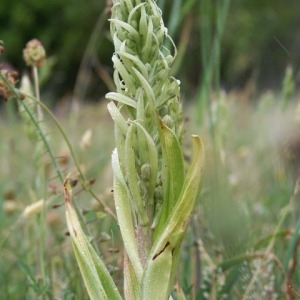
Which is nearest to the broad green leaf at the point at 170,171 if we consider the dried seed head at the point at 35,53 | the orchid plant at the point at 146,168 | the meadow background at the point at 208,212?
the orchid plant at the point at 146,168

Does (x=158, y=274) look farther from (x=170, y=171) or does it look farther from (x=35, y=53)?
(x=35, y=53)

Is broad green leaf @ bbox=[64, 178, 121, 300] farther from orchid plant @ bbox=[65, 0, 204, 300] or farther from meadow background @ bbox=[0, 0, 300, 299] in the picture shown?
meadow background @ bbox=[0, 0, 300, 299]

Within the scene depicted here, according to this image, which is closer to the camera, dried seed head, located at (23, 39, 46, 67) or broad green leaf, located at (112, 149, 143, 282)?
broad green leaf, located at (112, 149, 143, 282)

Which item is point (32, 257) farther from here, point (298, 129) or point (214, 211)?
point (298, 129)

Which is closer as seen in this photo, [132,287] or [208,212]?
[132,287]

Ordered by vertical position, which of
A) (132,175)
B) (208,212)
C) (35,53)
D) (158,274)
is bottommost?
(208,212)

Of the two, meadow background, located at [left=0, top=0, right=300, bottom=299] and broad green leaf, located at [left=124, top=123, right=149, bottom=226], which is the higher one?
broad green leaf, located at [left=124, top=123, right=149, bottom=226]

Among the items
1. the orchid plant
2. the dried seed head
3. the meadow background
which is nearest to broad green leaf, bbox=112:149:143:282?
the orchid plant

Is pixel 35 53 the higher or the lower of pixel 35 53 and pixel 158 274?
the higher

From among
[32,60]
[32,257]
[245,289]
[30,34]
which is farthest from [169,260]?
[30,34]

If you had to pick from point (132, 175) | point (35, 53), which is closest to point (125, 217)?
point (132, 175)

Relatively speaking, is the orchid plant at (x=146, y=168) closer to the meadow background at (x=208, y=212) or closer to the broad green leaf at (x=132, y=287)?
the broad green leaf at (x=132, y=287)
